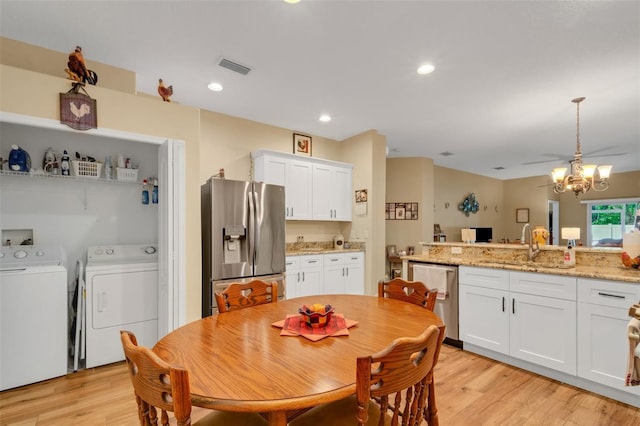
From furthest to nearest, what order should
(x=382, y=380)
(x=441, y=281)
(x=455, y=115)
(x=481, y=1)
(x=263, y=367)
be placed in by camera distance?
(x=455, y=115), (x=441, y=281), (x=481, y=1), (x=263, y=367), (x=382, y=380)

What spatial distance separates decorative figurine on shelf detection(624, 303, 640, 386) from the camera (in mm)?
1271

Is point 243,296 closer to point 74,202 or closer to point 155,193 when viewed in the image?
point 155,193

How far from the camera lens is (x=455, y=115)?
3.89m

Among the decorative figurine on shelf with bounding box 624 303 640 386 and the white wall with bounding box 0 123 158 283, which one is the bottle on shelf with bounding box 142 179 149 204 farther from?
the decorative figurine on shelf with bounding box 624 303 640 386

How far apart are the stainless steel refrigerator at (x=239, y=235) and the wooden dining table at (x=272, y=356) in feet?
4.68

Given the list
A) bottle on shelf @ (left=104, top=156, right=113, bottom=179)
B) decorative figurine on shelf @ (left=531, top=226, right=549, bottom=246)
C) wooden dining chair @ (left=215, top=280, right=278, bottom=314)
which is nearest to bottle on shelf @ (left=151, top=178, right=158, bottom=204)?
bottle on shelf @ (left=104, top=156, right=113, bottom=179)

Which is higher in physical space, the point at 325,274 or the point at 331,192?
the point at 331,192

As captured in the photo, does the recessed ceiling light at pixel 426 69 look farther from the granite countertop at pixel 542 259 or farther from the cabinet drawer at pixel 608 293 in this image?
the cabinet drawer at pixel 608 293

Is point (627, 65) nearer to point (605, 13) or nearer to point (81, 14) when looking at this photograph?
point (605, 13)

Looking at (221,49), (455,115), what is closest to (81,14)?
(221,49)

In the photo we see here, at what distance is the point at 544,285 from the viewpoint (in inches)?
98.0

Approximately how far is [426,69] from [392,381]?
2695mm

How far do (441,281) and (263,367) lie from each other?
8.33 ft

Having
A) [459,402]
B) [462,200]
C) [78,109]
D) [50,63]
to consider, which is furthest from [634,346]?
[462,200]
